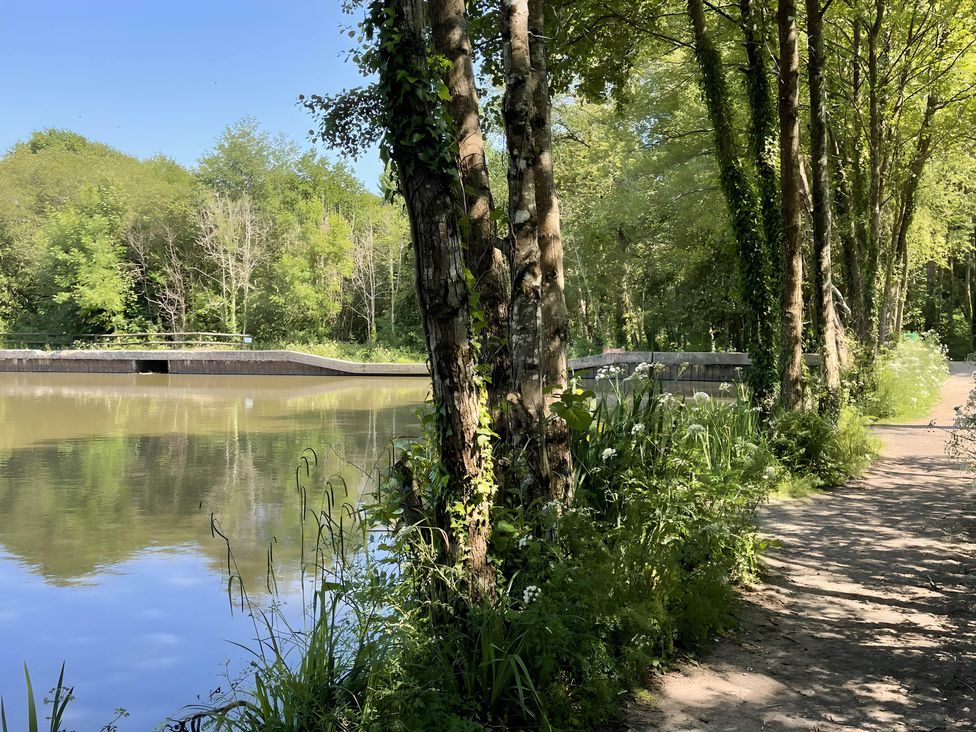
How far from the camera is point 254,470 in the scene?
12.6m

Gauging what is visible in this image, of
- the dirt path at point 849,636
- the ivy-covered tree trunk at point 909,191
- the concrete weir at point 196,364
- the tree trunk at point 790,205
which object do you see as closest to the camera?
the dirt path at point 849,636

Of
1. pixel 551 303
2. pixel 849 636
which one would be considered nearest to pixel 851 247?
pixel 551 303

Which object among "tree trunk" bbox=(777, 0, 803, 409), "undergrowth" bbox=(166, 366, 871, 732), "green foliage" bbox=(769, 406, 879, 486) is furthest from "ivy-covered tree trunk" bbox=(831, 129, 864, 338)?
"undergrowth" bbox=(166, 366, 871, 732)

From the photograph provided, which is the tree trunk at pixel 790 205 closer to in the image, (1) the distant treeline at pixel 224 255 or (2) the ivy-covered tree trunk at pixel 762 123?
(2) the ivy-covered tree trunk at pixel 762 123

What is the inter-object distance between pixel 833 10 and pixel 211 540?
43.8 feet

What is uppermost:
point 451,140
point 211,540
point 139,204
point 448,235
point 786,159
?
point 139,204

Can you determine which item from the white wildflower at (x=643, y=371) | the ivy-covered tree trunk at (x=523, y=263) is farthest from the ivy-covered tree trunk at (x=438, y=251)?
the white wildflower at (x=643, y=371)

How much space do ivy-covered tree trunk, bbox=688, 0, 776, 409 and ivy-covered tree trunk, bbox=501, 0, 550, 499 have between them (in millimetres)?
6544

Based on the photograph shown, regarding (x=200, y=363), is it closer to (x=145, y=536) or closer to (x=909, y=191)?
(x=909, y=191)

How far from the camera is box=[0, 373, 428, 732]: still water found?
5.70 metres

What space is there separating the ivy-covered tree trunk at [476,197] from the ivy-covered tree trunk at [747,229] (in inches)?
269

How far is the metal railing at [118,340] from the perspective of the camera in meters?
38.4

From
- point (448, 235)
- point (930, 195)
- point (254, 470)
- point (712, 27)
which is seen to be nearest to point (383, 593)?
point (448, 235)

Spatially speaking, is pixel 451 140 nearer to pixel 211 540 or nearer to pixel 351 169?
pixel 211 540
